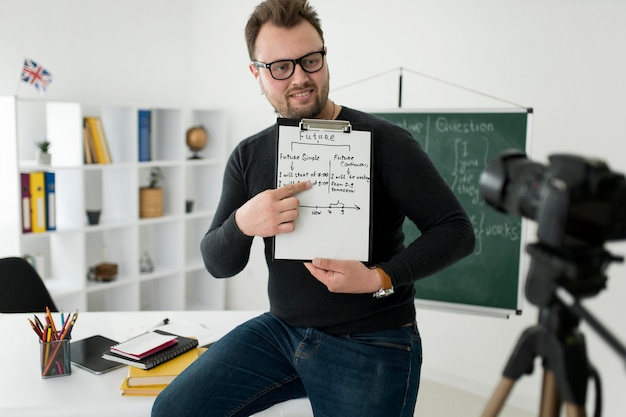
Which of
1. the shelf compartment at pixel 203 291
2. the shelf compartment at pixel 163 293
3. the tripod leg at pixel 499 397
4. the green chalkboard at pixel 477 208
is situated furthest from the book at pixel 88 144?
the tripod leg at pixel 499 397

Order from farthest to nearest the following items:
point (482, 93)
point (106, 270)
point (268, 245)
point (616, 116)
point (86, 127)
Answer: point (106, 270) → point (86, 127) → point (482, 93) → point (616, 116) → point (268, 245)

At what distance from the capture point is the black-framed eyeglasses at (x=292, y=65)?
1.72 meters

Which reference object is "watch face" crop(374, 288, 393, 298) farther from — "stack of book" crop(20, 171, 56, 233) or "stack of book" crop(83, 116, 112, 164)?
"stack of book" crop(83, 116, 112, 164)

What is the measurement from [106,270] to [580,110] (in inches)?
110

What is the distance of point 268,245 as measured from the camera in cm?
184

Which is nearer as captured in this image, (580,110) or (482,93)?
(580,110)

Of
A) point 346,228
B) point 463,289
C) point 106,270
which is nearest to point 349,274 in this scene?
point 346,228

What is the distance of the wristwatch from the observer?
1540mm

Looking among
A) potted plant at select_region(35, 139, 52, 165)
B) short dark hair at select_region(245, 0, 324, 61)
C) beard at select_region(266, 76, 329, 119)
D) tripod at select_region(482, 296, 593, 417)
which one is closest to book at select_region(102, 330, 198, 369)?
beard at select_region(266, 76, 329, 119)

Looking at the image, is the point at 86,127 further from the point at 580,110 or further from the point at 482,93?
the point at 580,110

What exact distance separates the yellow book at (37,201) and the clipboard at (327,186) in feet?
7.40

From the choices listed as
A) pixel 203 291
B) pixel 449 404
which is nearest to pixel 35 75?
pixel 203 291

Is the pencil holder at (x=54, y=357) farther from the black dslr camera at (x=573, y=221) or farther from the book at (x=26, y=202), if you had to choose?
the book at (x=26, y=202)

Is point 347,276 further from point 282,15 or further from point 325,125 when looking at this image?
point 282,15
